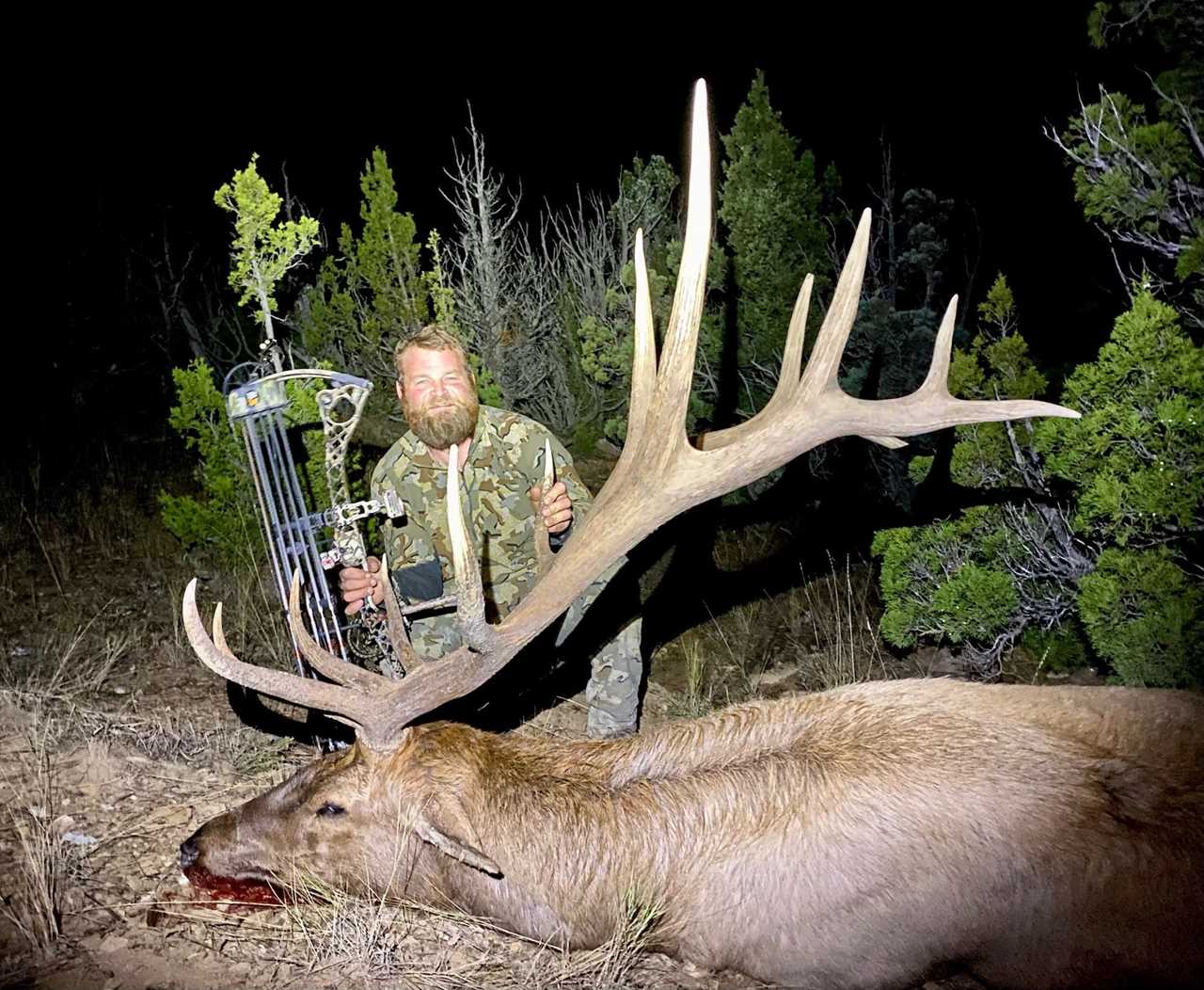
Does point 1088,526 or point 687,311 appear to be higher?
point 687,311

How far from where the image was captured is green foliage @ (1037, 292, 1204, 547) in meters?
3.40

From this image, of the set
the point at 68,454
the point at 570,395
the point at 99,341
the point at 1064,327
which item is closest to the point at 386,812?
the point at 570,395

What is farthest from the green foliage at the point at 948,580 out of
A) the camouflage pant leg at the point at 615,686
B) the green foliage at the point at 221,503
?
the green foliage at the point at 221,503

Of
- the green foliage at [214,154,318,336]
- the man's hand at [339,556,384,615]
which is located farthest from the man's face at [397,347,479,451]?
the green foliage at [214,154,318,336]

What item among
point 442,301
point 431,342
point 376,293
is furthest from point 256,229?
point 376,293

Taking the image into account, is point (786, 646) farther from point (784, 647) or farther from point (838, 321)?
point (838, 321)

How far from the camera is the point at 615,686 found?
3.98 m

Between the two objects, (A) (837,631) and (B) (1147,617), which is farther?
(A) (837,631)

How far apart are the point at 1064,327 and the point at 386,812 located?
46.5ft

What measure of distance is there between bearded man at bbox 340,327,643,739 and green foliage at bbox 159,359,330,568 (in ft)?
4.77

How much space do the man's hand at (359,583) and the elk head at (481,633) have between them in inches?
44.7

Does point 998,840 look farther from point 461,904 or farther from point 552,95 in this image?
point 552,95

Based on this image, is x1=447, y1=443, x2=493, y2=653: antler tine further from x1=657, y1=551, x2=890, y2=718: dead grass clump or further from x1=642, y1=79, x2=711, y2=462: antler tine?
x1=657, y1=551, x2=890, y2=718: dead grass clump

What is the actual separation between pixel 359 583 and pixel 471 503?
676 millimetres
